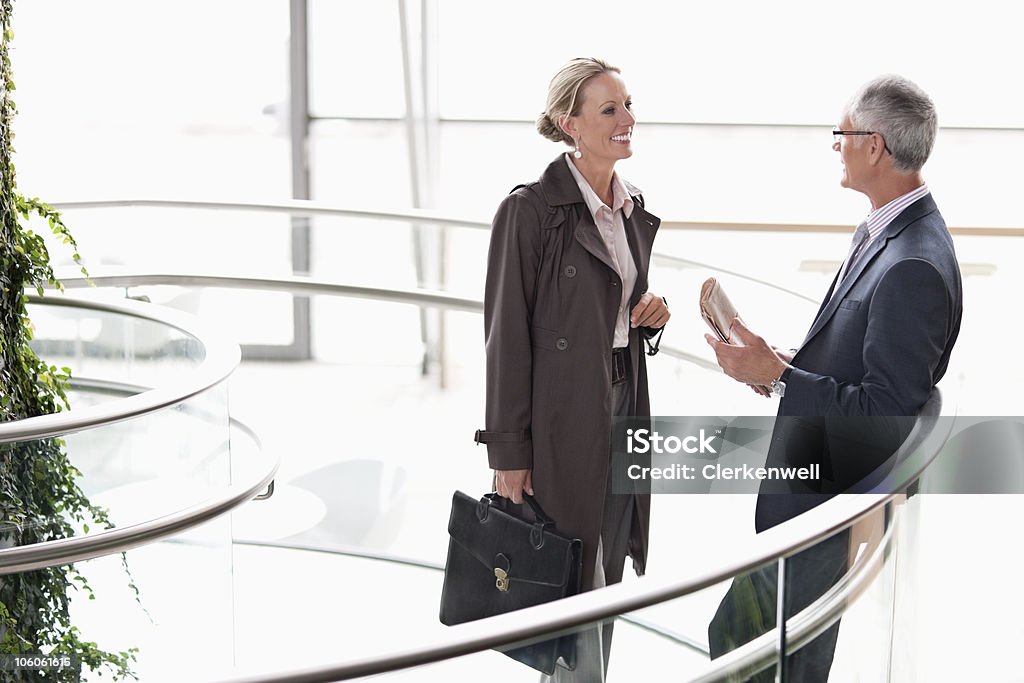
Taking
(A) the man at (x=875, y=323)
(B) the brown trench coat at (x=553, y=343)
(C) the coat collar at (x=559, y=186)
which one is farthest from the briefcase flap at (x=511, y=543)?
(C) the coat collar at (x=559, y=186)

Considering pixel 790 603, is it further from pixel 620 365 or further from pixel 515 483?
pixel 620 365

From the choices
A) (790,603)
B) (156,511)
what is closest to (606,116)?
(790,603)

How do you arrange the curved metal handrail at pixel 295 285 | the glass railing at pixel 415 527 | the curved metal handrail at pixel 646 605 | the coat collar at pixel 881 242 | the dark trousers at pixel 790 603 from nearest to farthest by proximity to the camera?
the curved metal handrail at pixel 646 605 → the glass railing at pixel 415 527 → the dark trousers at pixel 790 603 → the coat collar at pixel 881 242 → the curved metal handrail at pixel 295 285

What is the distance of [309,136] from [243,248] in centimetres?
282

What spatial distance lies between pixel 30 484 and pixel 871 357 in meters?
1.95

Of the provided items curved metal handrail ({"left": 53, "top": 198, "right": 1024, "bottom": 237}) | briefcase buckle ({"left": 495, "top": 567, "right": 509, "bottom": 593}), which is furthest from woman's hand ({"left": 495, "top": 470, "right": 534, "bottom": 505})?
curved metal handrail ({"left": 53, "top": 198, "right": 1024, "bottom": 237})

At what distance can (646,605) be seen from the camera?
148cm

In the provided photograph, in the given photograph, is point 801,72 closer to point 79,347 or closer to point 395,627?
point 395,627

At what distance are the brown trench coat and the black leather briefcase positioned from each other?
0.10m

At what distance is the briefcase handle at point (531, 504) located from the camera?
266cm

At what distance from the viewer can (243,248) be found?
6.11 m

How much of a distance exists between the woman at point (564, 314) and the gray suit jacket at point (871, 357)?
1.36 feet

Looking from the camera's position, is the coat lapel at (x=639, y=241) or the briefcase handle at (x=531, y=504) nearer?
the briefcase handle at (x=531, y=504)

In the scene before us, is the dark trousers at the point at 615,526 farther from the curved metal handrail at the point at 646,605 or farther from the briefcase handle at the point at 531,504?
the curved metal handrail at the point at 646,605
